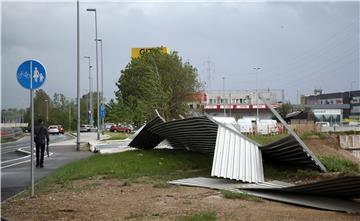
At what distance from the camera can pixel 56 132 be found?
73.0m

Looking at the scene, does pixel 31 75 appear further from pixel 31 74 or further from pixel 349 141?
pixel 349 141

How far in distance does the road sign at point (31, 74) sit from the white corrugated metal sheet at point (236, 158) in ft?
13.3

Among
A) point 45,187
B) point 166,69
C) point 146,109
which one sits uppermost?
point 166,69

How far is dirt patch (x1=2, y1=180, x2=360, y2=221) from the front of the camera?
8.02 m

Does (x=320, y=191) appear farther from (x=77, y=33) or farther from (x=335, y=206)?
(x=77, y=33)

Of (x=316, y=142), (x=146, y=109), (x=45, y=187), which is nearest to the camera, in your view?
(x=45, y=187)

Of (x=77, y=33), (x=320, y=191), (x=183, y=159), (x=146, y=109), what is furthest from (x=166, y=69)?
(x=320, y=191)

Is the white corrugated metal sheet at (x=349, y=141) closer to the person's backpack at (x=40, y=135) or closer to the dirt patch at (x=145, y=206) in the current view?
the person's backpack at (x=40, y=135)

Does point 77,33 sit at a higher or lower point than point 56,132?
higher

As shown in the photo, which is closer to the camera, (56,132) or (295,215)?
(295,215)

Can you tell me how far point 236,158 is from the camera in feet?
39.4

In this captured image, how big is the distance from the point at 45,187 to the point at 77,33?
20399 mm

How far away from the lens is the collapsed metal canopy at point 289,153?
1198 centimetres

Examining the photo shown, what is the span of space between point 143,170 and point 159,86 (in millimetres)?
22565
